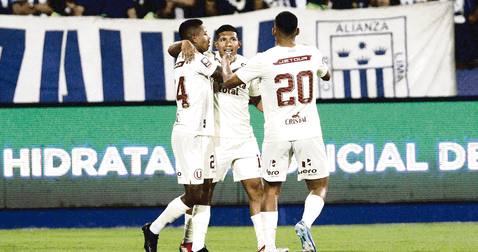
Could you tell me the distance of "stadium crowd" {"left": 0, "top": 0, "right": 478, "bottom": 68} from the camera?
973cm

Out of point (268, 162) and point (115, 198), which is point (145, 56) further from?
point (268, 162)

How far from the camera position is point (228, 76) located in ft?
17.9

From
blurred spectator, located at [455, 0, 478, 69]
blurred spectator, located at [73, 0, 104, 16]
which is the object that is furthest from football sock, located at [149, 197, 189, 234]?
blurred spectator, located at [455, 0, 478, 69]

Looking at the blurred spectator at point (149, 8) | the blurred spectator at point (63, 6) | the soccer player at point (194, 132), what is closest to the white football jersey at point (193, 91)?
the soccer player at point (194, 132)

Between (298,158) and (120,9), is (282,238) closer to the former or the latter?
(298,158)

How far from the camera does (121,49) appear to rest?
9.79 metres

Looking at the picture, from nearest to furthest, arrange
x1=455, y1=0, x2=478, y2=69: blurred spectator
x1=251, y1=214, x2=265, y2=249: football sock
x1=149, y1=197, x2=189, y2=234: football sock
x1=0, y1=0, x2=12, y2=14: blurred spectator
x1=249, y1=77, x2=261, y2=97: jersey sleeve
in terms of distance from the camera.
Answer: x1=251, y1=214, x2=265, y2=249: football sock, x1=149, y1=197, x2=189, y2=234: football sock, x1=249, y1=77, x2=261, y2=97: jersey sleeve, x1=455, y1=0, x2=478, y2=69: blurred spectator, x1=0, y1=0, x2=12, y2=14: blurred spectator

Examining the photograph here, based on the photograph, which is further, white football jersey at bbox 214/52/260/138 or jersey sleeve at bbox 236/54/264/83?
white football jersey at bbox 214/52/260/138

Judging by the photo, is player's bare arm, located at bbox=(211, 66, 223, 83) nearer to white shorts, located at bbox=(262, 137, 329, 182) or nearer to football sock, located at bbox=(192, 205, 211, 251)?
white shorts, located at bbox=(262, 137, 329, 182)

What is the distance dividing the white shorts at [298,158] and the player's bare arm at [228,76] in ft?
1.73

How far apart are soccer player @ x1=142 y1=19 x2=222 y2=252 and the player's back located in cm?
61

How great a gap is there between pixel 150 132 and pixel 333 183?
2.17 meters

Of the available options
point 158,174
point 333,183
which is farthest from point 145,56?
point 333,183

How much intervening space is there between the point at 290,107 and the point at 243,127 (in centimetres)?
93
